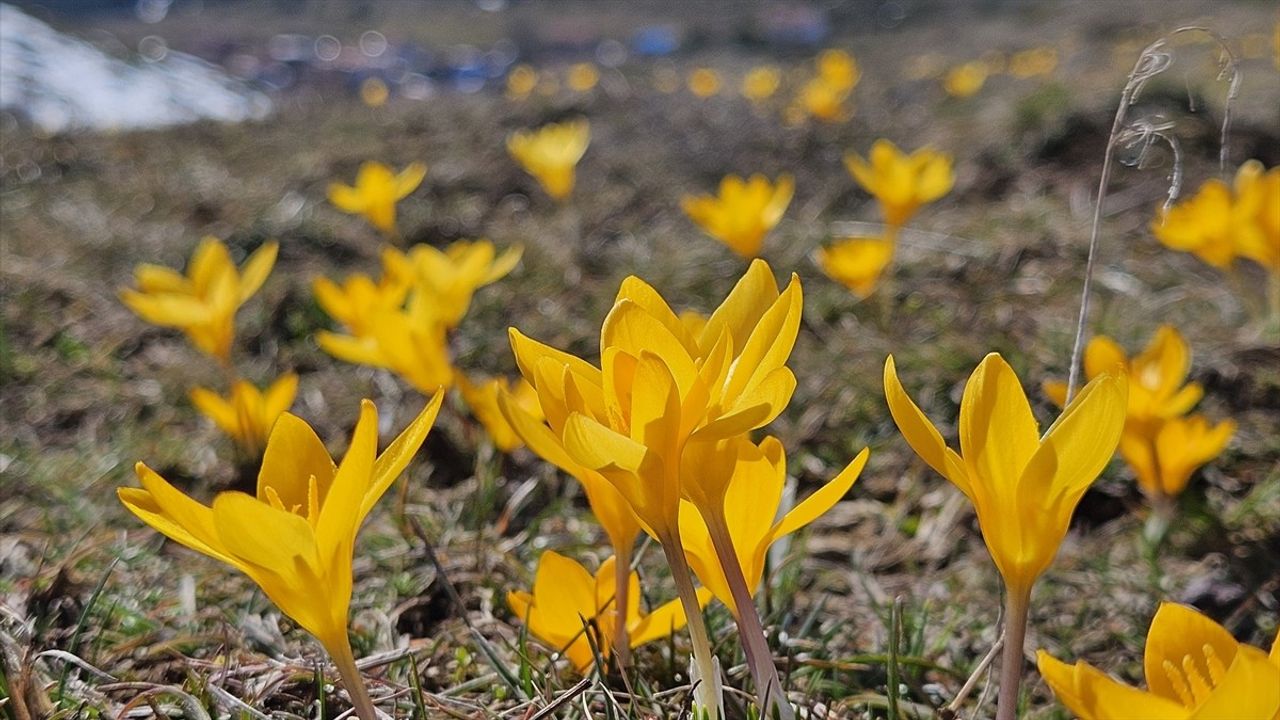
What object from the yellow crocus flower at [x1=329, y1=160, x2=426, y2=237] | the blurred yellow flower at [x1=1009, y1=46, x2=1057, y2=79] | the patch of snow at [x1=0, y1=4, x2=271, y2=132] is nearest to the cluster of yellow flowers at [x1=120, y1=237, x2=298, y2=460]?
the yellow crocus flower at [x1=329, y1=160, x2=426, y2=237]

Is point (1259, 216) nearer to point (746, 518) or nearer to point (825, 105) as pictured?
point (746, 518)

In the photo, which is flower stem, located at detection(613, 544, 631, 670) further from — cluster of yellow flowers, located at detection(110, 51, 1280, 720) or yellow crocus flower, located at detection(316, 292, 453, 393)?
yellow crocus flower, located at detection(316, 292, 453, 393)

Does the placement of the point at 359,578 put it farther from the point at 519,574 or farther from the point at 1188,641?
the point at 1188,641

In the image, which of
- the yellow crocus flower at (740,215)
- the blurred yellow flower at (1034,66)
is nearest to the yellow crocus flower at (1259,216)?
the yellow crocus flower at (740,215)

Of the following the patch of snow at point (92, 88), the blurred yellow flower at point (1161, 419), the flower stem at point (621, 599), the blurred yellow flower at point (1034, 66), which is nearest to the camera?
the flower stem at point (621, 599)

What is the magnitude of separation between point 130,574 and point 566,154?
2.38m

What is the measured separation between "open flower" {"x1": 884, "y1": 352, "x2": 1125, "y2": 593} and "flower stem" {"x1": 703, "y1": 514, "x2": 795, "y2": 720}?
16cm

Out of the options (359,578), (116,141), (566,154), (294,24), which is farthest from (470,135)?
(294,24)

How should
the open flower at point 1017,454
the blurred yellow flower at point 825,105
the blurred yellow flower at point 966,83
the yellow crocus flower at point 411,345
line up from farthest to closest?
the blurred yellow flower at point 966,83
the blurred yellow flower at point 825,105
the yellow crocus flower at point 411,345
the open flower at point 1017,454

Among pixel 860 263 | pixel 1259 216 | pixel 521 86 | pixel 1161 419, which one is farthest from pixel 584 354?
A: pixel 521 86

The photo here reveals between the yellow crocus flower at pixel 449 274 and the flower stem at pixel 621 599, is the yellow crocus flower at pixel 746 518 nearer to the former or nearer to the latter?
the flower stem at pixel 621 599

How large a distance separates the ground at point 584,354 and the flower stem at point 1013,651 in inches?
6.7

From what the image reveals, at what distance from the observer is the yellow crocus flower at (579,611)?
962 millimetres

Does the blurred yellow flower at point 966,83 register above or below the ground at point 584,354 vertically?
above
